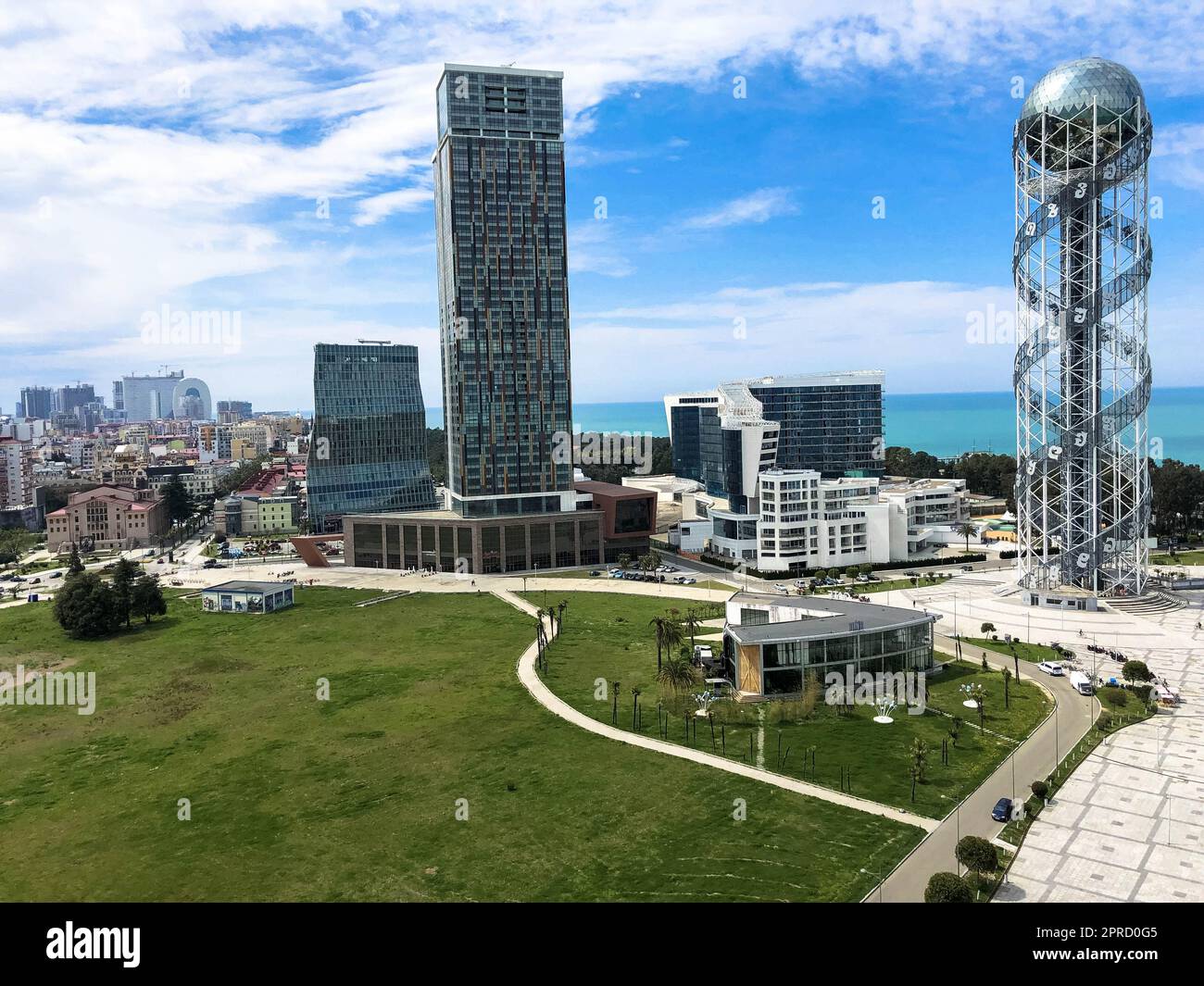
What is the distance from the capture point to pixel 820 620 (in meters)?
58.2

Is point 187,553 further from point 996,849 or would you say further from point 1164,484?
point 1164,484

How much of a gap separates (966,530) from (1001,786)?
3011 inches

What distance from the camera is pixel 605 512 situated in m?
109

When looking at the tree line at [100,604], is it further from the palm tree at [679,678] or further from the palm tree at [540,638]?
the palm tree at [679,678]

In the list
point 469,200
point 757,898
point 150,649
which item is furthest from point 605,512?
point 757,898

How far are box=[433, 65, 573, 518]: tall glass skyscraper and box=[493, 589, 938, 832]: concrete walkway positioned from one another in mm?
46370

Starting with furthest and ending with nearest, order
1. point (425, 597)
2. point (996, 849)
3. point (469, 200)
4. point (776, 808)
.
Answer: point (469, 200) → point (425, 597) → point (776, 808) → point (996, 849)

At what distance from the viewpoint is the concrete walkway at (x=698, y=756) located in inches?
1467

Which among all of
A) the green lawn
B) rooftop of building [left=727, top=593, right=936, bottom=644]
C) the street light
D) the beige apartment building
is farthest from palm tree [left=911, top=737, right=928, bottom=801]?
the beige apartment building

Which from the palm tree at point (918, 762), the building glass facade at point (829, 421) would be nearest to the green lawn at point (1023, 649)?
the palm tree at point (918, 762)

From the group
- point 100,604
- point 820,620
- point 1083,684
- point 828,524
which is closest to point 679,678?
point 820,620

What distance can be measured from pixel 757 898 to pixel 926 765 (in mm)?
15617

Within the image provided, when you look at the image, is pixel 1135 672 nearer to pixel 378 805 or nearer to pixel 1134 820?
pixel 1134 820

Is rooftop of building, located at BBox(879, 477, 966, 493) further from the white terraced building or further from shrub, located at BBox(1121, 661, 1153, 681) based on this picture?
shrub, located at BBox(1121, 661, 1153, 681)
